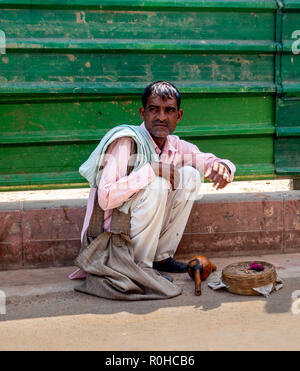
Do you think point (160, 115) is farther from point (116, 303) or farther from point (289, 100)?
point (289, 100)

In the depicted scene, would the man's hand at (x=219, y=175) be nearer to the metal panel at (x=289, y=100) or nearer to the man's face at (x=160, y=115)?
the man's face at (x=160, y=115)

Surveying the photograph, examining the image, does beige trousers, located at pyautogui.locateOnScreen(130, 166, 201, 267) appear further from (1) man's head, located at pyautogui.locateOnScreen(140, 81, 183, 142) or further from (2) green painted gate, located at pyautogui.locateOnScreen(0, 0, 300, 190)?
(2) green painted gate, located at pyautogui.locateOnScreen(0, 0, 300, 190)

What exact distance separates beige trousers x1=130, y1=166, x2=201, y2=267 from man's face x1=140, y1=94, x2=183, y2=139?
331 mm

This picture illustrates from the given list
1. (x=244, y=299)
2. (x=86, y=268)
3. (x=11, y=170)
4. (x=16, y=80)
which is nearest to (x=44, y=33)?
(x=16, y=80)

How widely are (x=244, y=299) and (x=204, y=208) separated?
100cm

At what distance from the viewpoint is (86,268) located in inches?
130

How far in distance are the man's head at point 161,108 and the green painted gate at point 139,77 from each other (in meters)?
0.66

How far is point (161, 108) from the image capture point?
335 cm

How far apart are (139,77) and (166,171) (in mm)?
1072

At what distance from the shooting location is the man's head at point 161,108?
3.35 meters

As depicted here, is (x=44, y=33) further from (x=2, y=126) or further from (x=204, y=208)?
(x=204, y=208)

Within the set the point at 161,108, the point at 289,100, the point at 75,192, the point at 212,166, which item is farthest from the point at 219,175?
the point at 75,192

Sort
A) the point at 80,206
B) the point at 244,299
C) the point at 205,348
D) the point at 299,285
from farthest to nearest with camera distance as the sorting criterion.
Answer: the point at 80,206 → the point at 299,285 → the point at 244,299 → the point at 205,348

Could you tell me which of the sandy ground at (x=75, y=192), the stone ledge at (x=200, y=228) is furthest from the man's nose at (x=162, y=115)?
the sandy ground at (x=75, y=192)
